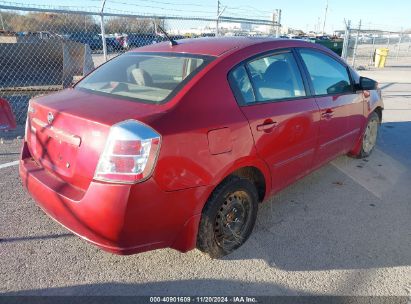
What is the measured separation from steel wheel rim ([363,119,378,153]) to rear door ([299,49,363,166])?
627 mm

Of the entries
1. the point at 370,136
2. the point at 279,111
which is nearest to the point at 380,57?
the point at 370,136

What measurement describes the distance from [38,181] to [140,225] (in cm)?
92

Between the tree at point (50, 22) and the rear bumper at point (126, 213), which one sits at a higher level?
the tree at point (50, 22)

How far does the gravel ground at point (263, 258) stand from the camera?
246 cm

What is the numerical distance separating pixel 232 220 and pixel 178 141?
0.96 meters

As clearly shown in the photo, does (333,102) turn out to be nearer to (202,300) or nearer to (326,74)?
(326,74)

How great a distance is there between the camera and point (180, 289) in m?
2.44

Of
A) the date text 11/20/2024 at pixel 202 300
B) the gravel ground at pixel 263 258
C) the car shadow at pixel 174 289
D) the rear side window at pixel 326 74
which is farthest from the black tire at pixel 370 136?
the date text 11/20/2024 at pixel 202 300

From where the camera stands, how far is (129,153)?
80.4 inches

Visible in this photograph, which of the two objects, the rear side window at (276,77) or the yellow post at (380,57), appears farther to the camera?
the yellow post at (380,57)

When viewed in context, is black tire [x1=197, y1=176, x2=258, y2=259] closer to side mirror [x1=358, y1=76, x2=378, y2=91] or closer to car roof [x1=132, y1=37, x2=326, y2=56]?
car roof [x1=132, y1=37, x2=326, y2=56]

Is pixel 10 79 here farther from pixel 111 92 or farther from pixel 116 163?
pixel 116 163

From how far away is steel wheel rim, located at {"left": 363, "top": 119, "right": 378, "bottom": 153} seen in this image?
4891 millimetres

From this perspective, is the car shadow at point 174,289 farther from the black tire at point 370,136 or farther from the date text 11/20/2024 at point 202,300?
the black tire at point 370,136
